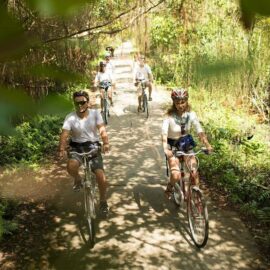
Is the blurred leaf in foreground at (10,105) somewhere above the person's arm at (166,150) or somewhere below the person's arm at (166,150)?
above

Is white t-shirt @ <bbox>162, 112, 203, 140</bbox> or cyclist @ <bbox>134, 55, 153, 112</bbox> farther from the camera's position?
cyclist @ <bbox>134, 55, 153, 112</bbox>

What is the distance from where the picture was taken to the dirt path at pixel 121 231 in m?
4.67

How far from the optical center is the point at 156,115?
12070 millimetres

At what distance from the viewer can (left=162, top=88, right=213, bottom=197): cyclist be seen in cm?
500

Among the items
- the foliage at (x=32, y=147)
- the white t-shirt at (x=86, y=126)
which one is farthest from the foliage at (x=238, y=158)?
the foliage at (x=32, y=147)

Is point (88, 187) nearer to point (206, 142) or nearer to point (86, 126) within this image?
point (86, 126)

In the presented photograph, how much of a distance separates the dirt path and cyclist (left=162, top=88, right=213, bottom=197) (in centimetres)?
77

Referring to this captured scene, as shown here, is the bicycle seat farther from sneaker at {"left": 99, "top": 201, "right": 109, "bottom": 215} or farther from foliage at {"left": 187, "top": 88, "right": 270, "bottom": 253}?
sneaker at {"left": 99, "top": 201, "right": 109, "bottom": 215}

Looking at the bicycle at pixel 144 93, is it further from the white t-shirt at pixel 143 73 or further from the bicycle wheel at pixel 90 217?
the bicycle wheel at pixel 90 217

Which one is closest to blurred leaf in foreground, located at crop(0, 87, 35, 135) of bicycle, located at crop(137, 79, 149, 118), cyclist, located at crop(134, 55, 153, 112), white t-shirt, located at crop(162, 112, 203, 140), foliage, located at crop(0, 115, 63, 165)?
white t-shirt, located at crop(162, 112, 203, 140)

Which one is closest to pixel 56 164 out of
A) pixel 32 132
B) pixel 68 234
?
pixel 32 132

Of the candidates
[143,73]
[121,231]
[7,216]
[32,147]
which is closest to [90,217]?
[121,231]

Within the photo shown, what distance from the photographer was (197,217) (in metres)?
5.06

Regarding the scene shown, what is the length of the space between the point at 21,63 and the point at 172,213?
548cm
